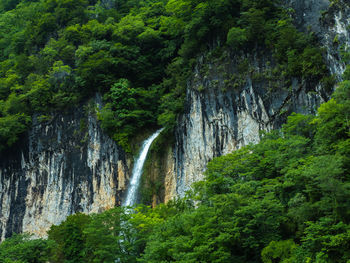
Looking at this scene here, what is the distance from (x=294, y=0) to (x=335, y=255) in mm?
16163

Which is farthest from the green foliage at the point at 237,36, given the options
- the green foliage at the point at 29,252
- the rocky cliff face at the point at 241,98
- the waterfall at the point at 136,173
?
the green foliage at the point at 29,252

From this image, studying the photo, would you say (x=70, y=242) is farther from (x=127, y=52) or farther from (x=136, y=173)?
(x=127, y=52)

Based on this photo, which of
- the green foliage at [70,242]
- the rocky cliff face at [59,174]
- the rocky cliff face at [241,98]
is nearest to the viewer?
the green foliage at [70,242]

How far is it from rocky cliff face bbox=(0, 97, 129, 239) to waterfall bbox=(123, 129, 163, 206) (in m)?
0.58

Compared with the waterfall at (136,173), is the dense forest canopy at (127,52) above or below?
above

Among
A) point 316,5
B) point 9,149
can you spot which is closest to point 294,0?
point 316,5

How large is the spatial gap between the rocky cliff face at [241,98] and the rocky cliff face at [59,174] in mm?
4760

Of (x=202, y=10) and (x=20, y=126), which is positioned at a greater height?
(x=202, y=10)

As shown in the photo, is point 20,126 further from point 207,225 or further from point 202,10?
point 207,225

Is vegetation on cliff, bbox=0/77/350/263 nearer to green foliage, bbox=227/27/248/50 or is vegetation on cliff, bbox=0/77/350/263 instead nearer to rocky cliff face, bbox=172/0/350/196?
rocky cliff face, bbox=172/0/350/196

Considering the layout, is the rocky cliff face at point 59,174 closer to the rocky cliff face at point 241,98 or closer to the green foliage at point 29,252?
the rocky cliff face at point 241,98

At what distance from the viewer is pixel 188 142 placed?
24.0 metres

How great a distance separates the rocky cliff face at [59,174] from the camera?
25984 millimetres

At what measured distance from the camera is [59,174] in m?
27.8
